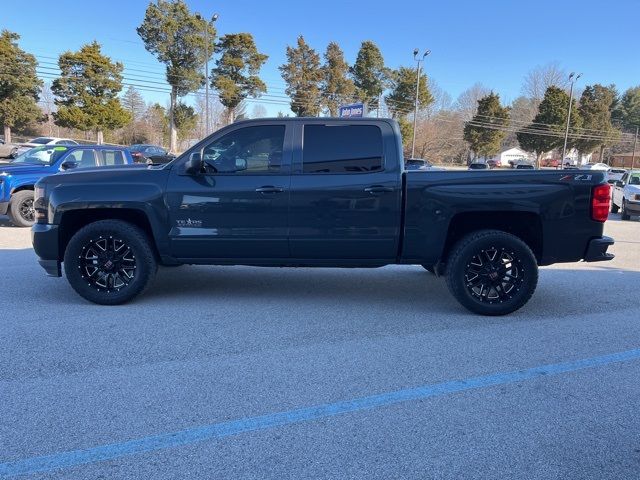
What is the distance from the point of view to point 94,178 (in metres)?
5.43

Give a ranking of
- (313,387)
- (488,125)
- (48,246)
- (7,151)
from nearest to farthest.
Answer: (313,387), (48,246), (7,151), (488,125)

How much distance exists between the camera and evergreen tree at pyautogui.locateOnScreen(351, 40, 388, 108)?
182 ft

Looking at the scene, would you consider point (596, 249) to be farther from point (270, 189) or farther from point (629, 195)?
point (629, 195)

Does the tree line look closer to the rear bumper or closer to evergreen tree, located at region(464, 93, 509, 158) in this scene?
evergreen tree, located at region(464, 93, 509, 158)

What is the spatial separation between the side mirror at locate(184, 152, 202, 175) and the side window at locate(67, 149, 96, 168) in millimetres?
6957

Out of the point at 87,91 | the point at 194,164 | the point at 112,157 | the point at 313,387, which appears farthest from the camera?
the point at 87,91

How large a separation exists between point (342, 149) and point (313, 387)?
2690 mm

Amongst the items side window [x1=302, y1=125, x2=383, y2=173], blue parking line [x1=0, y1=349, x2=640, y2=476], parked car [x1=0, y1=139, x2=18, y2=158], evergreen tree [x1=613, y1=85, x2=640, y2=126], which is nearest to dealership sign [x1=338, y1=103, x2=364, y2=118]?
side window [x1=302, y1=125, x2=383, y2=173]

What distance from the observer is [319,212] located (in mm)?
5328

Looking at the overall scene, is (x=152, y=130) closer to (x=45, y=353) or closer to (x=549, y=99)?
(x=549, y=99)

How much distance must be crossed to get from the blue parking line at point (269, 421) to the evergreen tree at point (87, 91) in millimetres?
46083

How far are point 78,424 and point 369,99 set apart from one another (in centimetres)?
5657

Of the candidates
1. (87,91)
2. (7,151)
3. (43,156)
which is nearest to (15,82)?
(87,91)

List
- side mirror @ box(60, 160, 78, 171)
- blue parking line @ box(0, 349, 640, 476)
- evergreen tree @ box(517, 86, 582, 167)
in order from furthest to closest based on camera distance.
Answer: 1. evergreen tree @ box(517, 86, 582, 167)
2. side mirror @ box(60, 160, 78, 171)
3. blue parking line @ box(0, 349, 640, 476)
